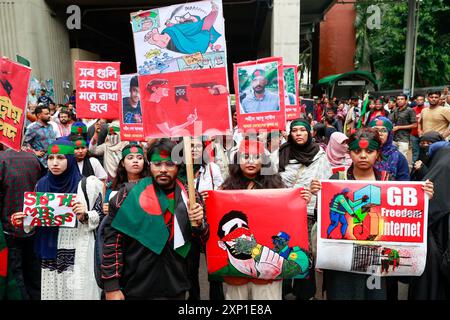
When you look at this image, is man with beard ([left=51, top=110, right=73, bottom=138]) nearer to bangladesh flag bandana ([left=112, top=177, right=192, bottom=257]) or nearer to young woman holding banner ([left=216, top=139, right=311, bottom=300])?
young woman holding banner ([left=216, top=139, right=311, bottom=300])

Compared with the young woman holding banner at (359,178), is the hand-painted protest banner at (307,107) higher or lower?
higher

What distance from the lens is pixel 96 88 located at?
227 inches

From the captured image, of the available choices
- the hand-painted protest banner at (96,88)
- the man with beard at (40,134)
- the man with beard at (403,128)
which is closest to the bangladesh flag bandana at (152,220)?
the hand-painted protest banner at (96,88)

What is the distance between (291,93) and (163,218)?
15.0 ft

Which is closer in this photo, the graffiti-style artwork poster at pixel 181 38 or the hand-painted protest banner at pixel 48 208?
the graffiti-style artwork poster at pixel 181 38

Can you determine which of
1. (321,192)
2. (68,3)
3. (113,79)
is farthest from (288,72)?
(68,3)

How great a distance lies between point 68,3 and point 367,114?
11416 millimetres

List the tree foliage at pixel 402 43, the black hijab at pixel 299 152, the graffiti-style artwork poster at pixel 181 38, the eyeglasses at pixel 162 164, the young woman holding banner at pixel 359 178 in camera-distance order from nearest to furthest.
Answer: the eyeglasses at pixel 162 164 < the graffiti-style artwork poster at pixel 181 38 < the young woman holding banner at pixel 359 178 < the black hijab at pixel 299 152 < the tree foliage at pixel 402 43

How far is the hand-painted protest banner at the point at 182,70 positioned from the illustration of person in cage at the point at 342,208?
3.21 ft

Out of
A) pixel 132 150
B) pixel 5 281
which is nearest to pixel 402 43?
pixel 132 150

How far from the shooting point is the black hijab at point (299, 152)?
13.0ft

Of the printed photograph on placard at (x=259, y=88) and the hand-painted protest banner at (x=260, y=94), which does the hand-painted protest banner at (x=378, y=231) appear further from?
the printed photograph on placard at (x=259, y=88)

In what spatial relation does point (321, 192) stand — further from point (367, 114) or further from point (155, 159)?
point (367, 114)
